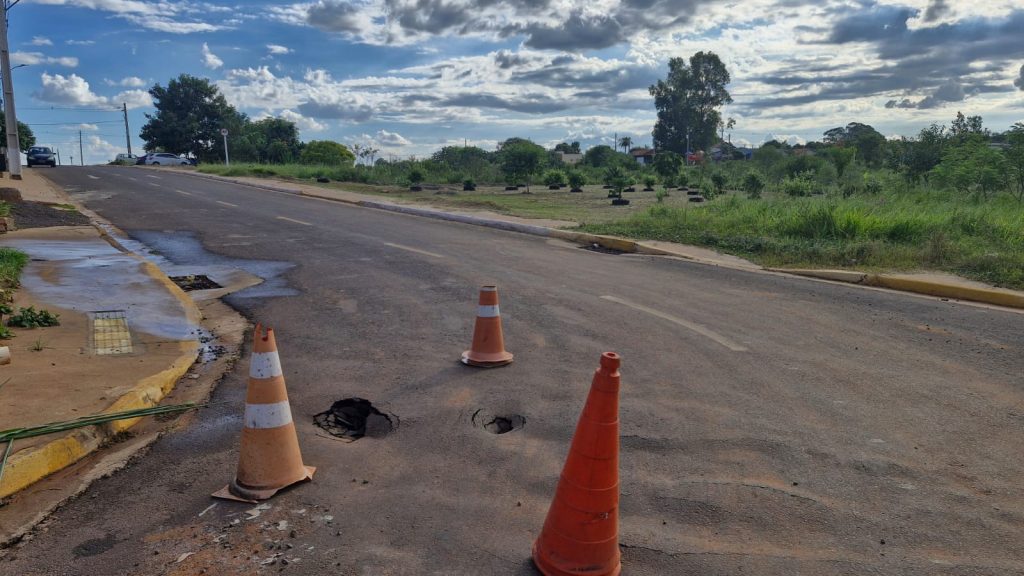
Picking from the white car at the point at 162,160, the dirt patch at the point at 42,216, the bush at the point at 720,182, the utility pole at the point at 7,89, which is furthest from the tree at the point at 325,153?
the dirt patch at the point at 42,216

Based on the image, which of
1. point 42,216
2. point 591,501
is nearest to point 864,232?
point 591,501

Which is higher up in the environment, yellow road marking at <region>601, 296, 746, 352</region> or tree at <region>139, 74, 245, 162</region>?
tree at <region>139, 74, 245, 162</region>

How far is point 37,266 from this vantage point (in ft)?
31.4

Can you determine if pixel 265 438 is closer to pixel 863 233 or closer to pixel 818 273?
pixel 818 273

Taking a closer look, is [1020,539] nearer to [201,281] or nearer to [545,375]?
[545,375]

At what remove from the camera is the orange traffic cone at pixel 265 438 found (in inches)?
145

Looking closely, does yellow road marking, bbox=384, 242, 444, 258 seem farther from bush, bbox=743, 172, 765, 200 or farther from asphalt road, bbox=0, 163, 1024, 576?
bush, bbox=743, 172, 765, 200

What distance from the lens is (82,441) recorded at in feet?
13.8

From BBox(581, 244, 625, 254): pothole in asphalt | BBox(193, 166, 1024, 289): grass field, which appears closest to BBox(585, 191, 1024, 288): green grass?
BBox(193, 166, 1024, 289): grass field

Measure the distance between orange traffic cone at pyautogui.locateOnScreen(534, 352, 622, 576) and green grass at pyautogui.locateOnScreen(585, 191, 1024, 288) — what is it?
27.2ft

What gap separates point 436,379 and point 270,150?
63365 millimetres

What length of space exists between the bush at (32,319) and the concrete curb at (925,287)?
30.4 feet

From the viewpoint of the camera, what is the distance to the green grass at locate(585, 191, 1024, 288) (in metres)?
10.2

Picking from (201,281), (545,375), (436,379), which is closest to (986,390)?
(545,375)
